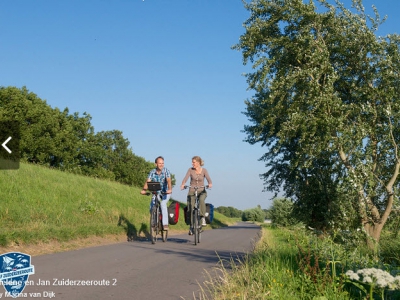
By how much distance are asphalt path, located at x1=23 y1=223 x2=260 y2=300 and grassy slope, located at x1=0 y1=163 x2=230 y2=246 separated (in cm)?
114

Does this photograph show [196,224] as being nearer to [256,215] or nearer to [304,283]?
[304,283]

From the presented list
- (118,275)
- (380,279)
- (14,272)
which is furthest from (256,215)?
(380,279)

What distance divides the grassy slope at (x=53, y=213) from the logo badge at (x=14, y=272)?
175 cm

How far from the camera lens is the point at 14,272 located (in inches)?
251

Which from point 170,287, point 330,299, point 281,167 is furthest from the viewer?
point 281,167

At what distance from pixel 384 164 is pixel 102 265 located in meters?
15.4

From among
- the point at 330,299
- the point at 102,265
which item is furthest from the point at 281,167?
the point at 330,299

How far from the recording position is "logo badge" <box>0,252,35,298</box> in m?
5.52

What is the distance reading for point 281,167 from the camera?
110ft

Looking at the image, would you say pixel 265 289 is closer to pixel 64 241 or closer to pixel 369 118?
pixel 64 241

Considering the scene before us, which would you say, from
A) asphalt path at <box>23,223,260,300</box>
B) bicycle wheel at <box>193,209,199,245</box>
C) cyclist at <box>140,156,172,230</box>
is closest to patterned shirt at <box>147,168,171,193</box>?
cyclist at <box>140,156,172,230</box>

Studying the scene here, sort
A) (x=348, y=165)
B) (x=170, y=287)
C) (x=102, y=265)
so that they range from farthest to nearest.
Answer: (x=348, y=165), (x=102, y=265), (x=170, y=287)

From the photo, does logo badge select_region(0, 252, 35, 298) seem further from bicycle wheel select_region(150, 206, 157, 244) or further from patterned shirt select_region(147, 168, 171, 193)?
patterned shirt select_region(147, 168, 171, 193)

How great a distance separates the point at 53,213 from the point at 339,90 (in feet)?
46.3
